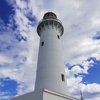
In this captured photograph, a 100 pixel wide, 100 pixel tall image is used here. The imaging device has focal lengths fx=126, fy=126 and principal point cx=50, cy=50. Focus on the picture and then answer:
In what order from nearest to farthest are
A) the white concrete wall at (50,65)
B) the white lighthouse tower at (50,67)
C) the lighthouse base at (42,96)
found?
1. the lighthouse base at (42,96)
2. the white lighthouse tower at (50,67)
3. the white concrete wall at (50,65)

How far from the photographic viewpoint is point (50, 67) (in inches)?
438

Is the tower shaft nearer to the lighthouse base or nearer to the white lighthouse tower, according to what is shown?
the white lighthouse tower

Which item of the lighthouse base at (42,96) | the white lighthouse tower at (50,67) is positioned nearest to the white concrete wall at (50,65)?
the white lighthouse tower at (50,67)

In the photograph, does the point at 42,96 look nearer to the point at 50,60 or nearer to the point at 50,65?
the point at 50,65

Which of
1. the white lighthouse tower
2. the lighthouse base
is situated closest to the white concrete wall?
the white lighthouse tower

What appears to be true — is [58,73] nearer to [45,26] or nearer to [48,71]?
[48,71]

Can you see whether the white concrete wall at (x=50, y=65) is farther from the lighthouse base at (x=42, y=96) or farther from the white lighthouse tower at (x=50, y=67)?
the lighthouse base at (x=42, y=96)

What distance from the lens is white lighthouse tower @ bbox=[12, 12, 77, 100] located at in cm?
857

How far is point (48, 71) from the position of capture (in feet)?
35.8

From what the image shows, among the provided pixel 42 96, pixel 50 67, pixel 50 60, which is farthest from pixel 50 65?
pixel 42 96

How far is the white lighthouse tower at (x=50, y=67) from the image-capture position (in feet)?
28.1

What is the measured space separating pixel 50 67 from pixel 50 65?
19 cm

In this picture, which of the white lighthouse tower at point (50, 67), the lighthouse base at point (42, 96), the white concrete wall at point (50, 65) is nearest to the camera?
the lighthouse base at point (42, 96)

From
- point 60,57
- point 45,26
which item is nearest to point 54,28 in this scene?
point 45,26
